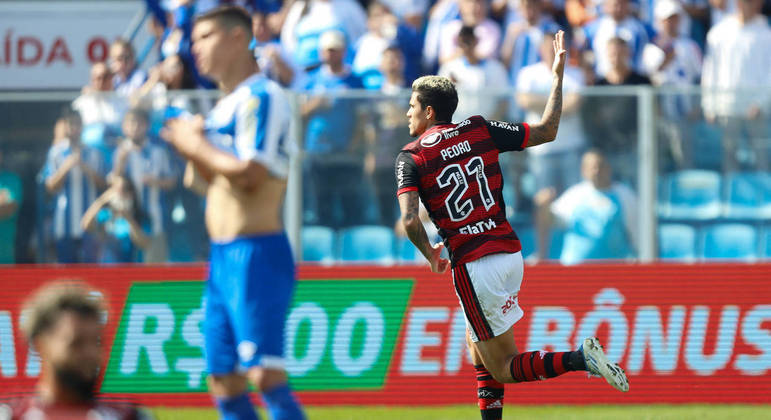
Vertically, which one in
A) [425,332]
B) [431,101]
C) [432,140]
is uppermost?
[431,101]

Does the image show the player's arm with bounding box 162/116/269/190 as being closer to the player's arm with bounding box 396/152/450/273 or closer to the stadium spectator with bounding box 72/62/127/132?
the player's arm with bounding box 396/152/450/273

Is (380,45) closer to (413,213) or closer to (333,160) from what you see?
(333,160)

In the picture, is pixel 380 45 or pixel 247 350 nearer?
pixel 247 350

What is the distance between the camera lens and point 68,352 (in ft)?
11.2

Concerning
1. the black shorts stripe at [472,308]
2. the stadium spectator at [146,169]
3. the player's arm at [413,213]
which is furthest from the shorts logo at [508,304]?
the stadium spectator at [146,169]

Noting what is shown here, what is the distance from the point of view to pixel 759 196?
10.0 m

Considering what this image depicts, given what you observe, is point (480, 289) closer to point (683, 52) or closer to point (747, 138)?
point (747, 138)

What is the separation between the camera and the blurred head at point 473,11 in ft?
39.6

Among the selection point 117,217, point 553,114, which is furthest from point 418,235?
point 117,217

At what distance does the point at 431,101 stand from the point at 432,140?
249mm

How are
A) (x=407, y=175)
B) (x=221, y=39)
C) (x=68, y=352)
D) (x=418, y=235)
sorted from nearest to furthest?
(x=68, y=352)
(x=221, y=39)
(x=418, y=235)
(x=407, y=175)

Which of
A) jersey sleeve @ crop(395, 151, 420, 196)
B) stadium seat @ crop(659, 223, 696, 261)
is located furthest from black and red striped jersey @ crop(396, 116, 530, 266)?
stadium seat @ crop(659, 223, 696, 261)

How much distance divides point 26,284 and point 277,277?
5837 millimetres

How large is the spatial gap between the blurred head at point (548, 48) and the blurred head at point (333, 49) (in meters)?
2.02
